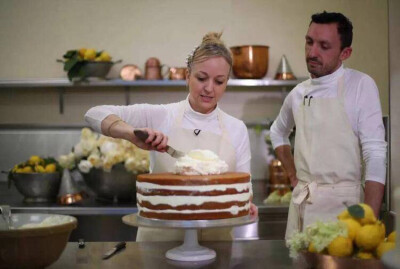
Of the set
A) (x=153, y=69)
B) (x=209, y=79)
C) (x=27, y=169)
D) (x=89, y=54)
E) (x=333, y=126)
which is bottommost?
(x=27, y=169)

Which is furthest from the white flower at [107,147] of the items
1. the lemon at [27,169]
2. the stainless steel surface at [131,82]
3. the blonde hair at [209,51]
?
the blonde hair at [209,51]

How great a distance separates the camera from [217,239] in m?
2.45

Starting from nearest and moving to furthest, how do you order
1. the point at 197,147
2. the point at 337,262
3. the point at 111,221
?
the point at 337,262, the point at 197,147, the point at 111,221

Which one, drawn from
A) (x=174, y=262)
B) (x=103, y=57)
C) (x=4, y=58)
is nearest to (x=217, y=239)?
(x=174, y=262)

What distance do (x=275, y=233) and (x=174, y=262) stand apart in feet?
6.51

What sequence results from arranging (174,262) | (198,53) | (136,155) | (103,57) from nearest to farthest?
(174,262)
(198,53)
(136,155)
(103,57)

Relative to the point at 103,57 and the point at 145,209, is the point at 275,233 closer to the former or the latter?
the point at 103,57

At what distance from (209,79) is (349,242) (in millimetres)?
922

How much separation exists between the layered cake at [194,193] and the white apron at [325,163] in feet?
2.73

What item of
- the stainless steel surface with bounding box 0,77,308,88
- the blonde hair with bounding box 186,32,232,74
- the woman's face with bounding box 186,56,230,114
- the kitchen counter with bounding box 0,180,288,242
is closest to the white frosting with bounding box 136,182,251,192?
the woman's face with bounding box 186,56,230,114

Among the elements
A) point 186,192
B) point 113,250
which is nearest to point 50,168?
point 113,250

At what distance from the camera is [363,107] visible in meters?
2.63

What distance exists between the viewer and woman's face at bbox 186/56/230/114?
2.34m

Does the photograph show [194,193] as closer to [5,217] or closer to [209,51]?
[5,217]
